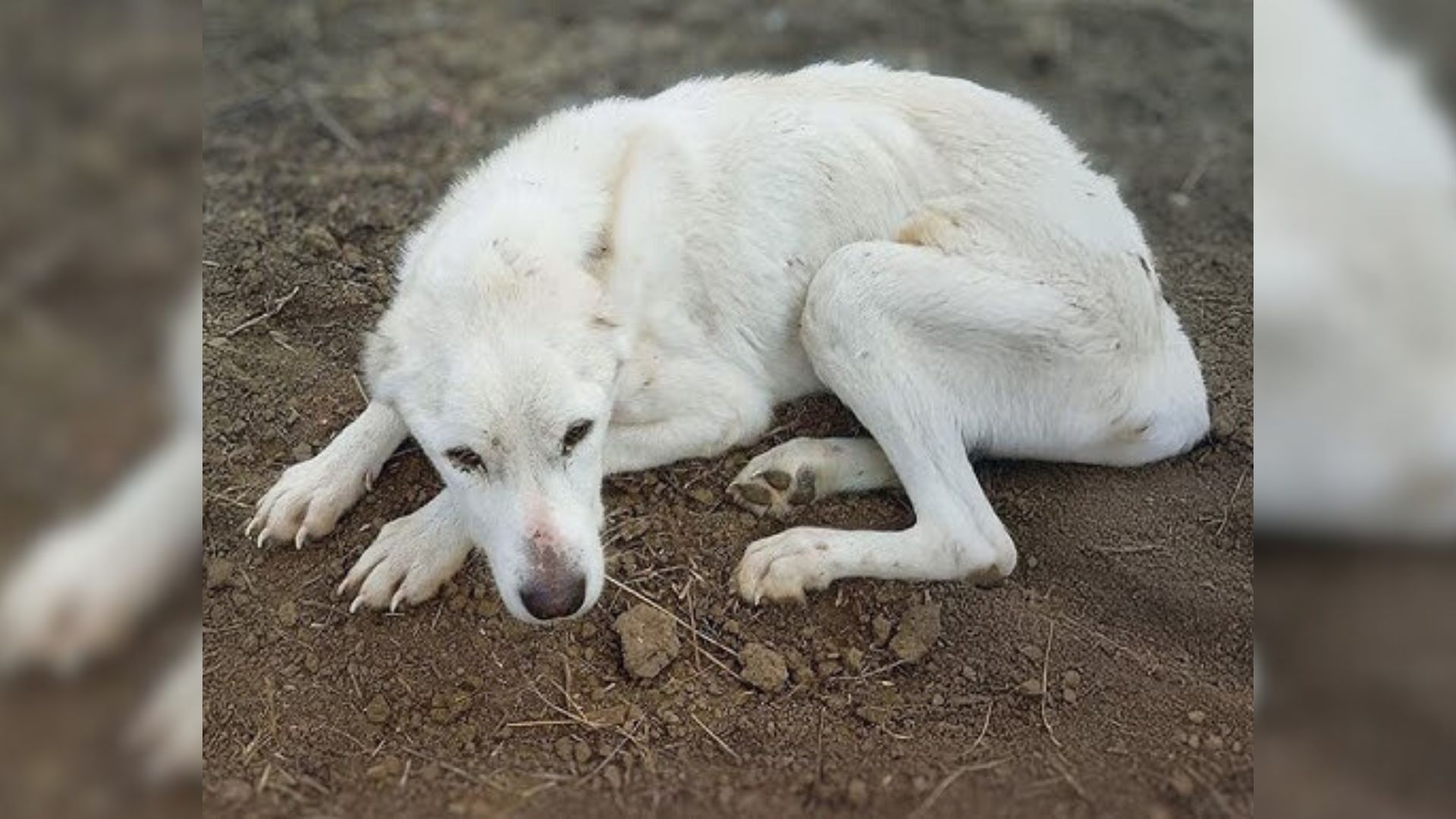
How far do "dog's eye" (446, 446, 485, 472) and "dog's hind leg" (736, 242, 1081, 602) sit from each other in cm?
67

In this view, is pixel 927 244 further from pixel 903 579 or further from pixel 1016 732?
pixel 1016 732

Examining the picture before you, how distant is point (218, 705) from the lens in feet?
7.46

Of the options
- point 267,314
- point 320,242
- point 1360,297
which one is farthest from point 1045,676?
point 320,242

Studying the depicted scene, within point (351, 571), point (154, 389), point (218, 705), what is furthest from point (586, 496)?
point (154, 389)

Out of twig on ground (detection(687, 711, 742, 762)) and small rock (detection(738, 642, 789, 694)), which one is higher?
small rock (detection(738, 642, 789, 694))

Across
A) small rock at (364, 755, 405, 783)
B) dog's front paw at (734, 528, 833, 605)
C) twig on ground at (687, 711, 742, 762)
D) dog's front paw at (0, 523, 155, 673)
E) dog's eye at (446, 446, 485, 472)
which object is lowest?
small rock at (364, 755, 405, 783)

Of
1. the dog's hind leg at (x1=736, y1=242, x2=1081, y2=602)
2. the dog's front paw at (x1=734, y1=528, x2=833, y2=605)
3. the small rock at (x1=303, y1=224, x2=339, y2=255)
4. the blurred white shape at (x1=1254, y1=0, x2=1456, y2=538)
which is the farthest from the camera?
the small rock at (x1=303, y1=224, x2=339, y2=255)

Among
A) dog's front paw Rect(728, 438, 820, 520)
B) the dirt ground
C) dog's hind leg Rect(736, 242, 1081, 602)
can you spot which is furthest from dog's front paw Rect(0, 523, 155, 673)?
dog's front paw Rect(728, 438, 820, 520)

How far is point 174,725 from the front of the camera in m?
1.70

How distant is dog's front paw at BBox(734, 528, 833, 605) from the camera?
9.23 ft

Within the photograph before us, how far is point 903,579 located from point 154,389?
72.7 inches

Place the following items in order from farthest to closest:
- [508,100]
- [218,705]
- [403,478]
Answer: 1. [508,100]
2. [403,478]
3. [218,705]

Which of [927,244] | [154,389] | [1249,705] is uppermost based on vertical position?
[154,389]

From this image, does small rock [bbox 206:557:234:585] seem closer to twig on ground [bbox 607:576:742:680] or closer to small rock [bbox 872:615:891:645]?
twig on ground [bbox 607:576:742:680]
